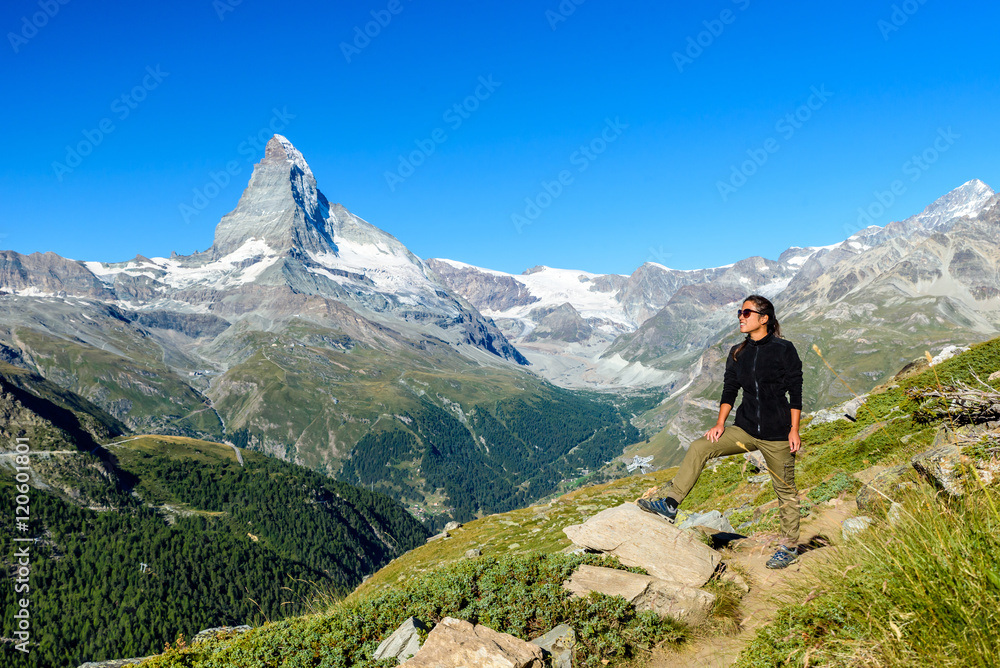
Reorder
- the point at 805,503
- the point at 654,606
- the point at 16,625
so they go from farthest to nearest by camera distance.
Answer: the point at 16,625 → the point at 805,503 → the point at 654,606

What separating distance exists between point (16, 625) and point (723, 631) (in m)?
211

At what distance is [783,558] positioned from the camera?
9.88m

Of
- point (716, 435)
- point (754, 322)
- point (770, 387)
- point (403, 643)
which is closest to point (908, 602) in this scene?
point (770, 387)

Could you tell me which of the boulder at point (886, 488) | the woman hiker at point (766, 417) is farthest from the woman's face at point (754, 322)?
the boulder at point (886, 488)

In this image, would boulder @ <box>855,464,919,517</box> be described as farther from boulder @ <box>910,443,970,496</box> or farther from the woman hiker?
the woman hiker

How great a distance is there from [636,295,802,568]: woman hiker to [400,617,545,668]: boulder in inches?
184

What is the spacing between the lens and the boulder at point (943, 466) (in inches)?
300

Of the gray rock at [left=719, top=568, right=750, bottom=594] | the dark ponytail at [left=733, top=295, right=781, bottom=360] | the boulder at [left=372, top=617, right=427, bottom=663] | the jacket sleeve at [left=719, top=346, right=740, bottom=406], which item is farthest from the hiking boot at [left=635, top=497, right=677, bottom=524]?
the boulder at [left=372, top=617, right=427, bottom=663]

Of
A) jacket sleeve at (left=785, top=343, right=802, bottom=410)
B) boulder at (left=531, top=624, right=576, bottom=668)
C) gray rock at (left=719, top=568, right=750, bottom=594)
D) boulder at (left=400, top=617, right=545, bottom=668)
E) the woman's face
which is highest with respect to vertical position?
the woman's face

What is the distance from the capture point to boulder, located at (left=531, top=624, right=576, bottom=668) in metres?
8.10

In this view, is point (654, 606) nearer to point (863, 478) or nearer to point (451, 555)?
point (863, 478)

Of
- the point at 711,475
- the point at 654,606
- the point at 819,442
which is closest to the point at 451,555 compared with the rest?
the point at 711,475

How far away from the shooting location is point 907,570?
5344 mm

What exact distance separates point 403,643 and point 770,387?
28.6 feet
